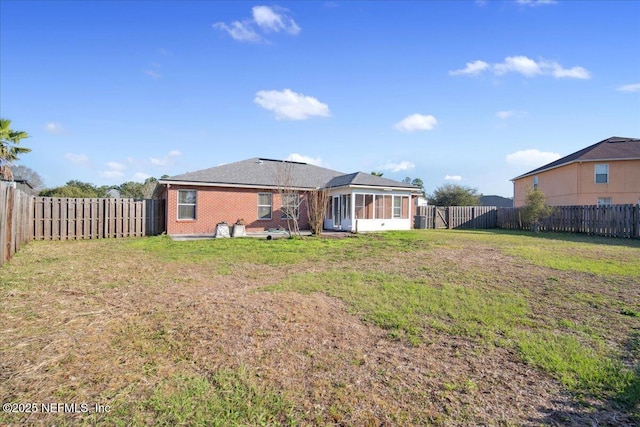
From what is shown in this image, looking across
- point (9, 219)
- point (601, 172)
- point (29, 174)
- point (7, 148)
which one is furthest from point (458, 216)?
point (29, 174)

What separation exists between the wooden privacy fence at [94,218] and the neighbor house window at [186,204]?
105 centimetres

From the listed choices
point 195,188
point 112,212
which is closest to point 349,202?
point 195,188

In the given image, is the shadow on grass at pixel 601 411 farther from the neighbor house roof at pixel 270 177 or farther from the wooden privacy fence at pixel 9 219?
the neighbor house roof at pixel 270 177

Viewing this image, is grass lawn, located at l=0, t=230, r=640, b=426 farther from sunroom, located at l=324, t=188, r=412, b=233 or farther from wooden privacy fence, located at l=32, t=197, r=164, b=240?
sunroom, located at l=324, t=188, r=412, b=233

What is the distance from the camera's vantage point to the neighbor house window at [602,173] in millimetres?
22938

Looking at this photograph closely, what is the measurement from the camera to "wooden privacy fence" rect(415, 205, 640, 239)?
16.2 m

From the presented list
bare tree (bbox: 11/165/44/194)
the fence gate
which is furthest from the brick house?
bare tree (bbox: 11/165/44/194)

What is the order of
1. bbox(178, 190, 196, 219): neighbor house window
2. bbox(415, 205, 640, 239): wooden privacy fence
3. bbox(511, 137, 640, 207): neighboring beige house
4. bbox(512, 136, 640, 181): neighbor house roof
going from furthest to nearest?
bbox(512, 136, 640, 181): neighbor house roof < bbox(511, 137, 640, 207): neighboring beige house < bbox(178, 190, 196, 219): neighbor house window < bbox(415, 205, 640, 239): wooden privacy fence

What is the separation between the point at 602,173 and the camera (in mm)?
23016

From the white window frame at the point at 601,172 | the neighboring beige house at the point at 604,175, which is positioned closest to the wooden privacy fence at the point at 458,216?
the neighboring beige house at the point at 604,175

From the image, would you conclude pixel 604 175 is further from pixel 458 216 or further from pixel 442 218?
pixel 442 218

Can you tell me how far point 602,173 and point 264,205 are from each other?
24.9 m

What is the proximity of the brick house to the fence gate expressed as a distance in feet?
14.0

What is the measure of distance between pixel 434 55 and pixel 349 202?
9.17m
